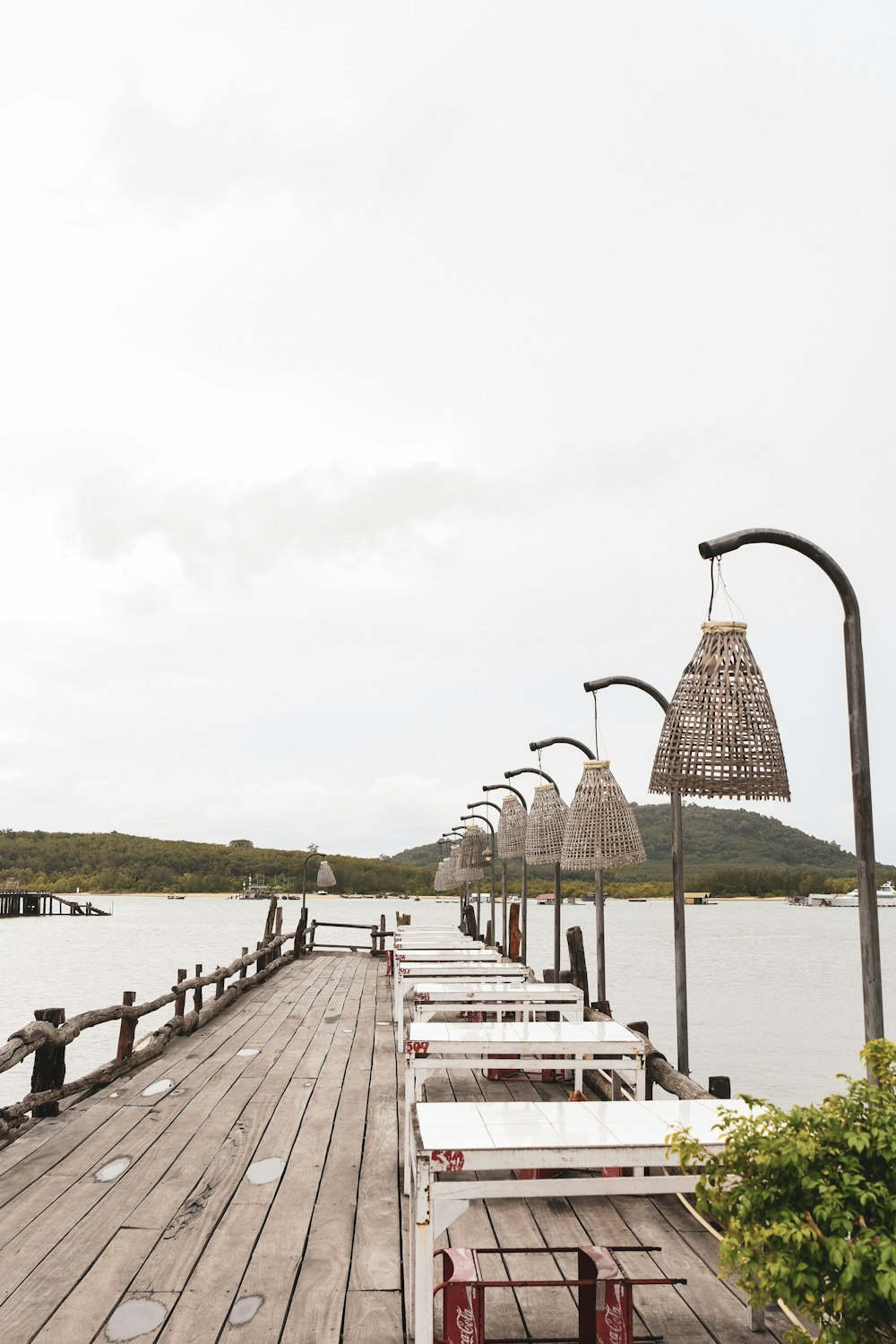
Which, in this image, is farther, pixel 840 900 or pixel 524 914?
pixel 840 900

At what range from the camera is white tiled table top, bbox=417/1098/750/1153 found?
2930mm

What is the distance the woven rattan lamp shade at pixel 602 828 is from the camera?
23.1 feet

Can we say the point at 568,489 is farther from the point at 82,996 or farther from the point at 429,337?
the point at 82,996

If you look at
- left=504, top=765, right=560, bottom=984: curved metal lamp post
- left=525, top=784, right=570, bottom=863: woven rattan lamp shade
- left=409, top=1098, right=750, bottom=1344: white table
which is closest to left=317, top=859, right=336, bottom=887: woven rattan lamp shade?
left=504, top=765, right=560, bottom=984: curved metal lamp post

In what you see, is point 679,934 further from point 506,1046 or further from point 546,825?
point 546,825

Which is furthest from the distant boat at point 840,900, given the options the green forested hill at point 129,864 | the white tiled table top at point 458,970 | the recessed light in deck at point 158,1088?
the recessed light in deck at point 158,1088

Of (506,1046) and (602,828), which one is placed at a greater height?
(602,828)

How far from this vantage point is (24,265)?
42.5ft

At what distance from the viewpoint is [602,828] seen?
23.2 ft

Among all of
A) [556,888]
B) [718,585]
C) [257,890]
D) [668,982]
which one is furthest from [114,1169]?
[257,890]

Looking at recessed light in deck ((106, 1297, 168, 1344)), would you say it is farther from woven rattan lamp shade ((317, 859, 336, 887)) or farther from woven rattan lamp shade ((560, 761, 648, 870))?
woven rattan lamp shade ((317, 859, 336, 887))

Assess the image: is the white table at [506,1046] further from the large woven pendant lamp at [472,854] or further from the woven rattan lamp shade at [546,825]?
the large woven pendant lamp at [472,854]

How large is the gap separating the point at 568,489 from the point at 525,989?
1001 cm

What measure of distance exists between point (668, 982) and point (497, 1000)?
3568 cm
